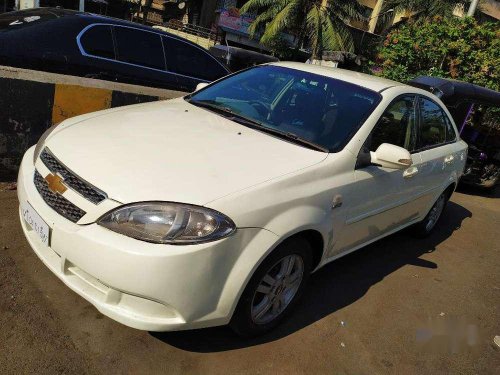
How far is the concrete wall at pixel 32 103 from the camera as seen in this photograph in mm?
4146

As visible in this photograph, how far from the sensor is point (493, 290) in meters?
4.45

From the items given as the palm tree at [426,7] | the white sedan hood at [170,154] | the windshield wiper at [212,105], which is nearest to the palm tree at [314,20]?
the palm tree at [426,7]

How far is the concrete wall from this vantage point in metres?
4.15

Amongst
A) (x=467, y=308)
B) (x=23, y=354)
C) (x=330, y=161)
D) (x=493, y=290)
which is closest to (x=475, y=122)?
(x=493, y=290)

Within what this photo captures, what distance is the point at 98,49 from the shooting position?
207 inches

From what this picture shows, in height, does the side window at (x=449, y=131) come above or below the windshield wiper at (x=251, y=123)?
above

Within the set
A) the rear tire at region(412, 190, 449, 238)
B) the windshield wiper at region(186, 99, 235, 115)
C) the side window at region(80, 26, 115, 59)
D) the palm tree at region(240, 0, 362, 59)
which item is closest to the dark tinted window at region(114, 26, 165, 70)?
the side window at region(80, 26, 115, 59)

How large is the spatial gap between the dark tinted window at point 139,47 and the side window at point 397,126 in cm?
333

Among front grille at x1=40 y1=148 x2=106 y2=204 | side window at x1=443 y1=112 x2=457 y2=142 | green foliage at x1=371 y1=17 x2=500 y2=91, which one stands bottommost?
front grille at x1=40 y1=148 x2=106 y2=204

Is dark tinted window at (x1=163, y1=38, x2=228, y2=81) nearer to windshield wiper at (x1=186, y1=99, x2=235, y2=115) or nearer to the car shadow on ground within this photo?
windshield wiper at (x1=186, y1=99, x2=235, y2=115)

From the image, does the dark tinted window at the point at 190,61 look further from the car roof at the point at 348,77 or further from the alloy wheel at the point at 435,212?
the alloy wheel at the point at 435,212

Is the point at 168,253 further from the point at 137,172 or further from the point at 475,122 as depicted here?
the point at 475,122

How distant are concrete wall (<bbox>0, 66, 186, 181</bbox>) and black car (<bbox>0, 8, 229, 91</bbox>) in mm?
573

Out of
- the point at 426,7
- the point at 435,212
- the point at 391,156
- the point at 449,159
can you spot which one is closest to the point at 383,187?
the point at 391,156
